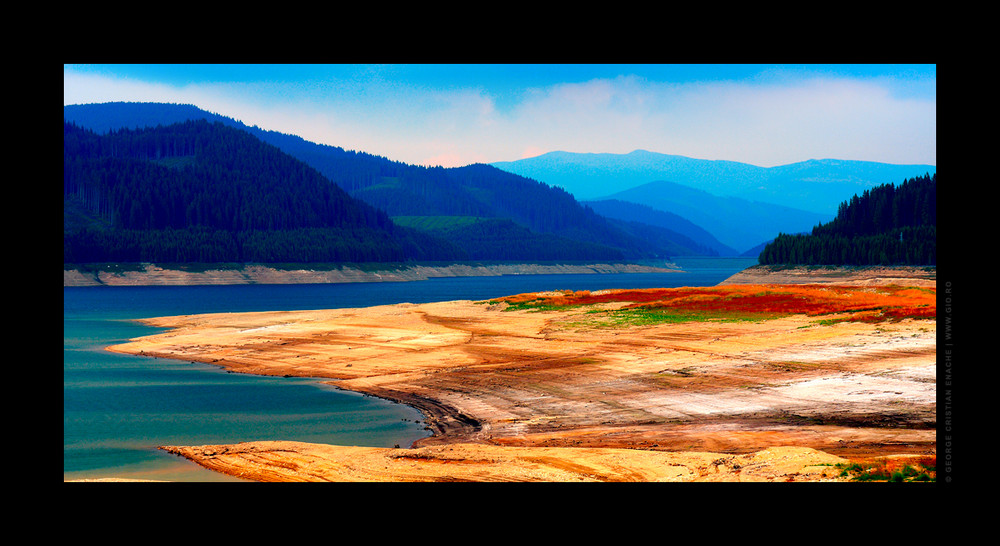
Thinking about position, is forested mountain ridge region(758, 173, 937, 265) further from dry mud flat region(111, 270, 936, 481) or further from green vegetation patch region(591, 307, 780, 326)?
green vegetation patch region(591, 307, 780, 326)

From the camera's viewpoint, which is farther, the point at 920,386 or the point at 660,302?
the point at 660,302

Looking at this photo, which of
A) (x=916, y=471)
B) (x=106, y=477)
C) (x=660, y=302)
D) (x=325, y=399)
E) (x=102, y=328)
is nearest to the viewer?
(x=916, y=471)

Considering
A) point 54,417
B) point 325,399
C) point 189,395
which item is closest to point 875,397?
point 325,399

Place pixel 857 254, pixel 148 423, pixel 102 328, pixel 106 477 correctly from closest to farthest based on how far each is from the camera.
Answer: pixel 106 477
pixel 148 423
pixel 102 328
pixel 857 254

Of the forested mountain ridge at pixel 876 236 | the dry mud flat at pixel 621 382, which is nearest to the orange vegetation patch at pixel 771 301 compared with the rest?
the dry mud flat at pixel 621 382

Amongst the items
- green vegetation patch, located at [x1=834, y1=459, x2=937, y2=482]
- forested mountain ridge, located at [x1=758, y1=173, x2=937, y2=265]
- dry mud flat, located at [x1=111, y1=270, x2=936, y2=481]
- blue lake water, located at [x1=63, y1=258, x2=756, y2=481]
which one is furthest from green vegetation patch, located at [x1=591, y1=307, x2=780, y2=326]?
forested mountain ridge, located at [x1=758, y1=173, x2=937, y2=265]

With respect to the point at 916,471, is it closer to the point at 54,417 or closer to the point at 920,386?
the point at 920,386
